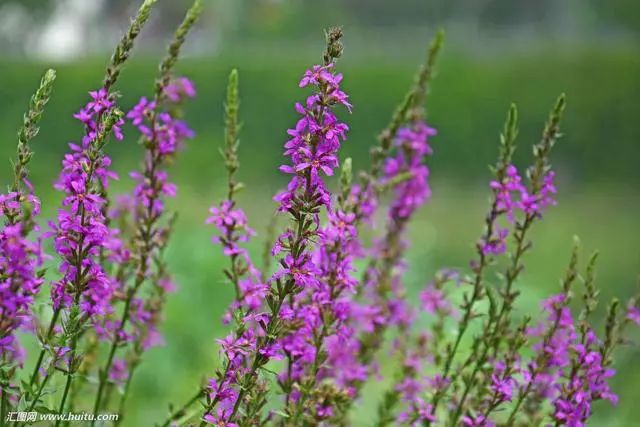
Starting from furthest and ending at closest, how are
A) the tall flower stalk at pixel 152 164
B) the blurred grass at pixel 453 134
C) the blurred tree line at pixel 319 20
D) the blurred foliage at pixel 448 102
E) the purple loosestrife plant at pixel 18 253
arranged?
the blurred tree line at pixel 319 20
the blurred foliage at pixel 448 102
the blurred grass at pixel 453 134
the tall flower stalk at pixel 152 164
the purple loosestrife plant at pixel 18 253

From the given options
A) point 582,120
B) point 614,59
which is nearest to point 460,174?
point 582,120

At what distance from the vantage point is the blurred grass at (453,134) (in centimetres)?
1257

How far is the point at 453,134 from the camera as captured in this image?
18531 mm

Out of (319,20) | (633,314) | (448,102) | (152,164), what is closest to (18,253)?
(152,164)

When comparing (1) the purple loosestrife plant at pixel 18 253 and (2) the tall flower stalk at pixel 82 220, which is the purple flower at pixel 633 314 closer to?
(2) the tall flower stalk at pixel 82 220

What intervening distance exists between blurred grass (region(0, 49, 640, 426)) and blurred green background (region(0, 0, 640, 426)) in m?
0.04

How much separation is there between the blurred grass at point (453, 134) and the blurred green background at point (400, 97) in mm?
40

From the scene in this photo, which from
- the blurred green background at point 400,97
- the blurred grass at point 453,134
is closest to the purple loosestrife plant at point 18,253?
the blurred green background at point 400,97

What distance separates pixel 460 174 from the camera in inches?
685

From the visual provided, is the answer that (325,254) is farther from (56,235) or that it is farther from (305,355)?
(56,235)

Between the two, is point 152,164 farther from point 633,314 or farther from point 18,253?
point 633,314

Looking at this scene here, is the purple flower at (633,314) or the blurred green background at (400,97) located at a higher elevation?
the blurred green background at (400,97)

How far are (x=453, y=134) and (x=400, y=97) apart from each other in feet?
4.83

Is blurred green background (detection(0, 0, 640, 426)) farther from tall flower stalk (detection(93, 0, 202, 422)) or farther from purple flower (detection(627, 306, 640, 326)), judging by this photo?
purple flower (detection(627, 306, 640, 326))
